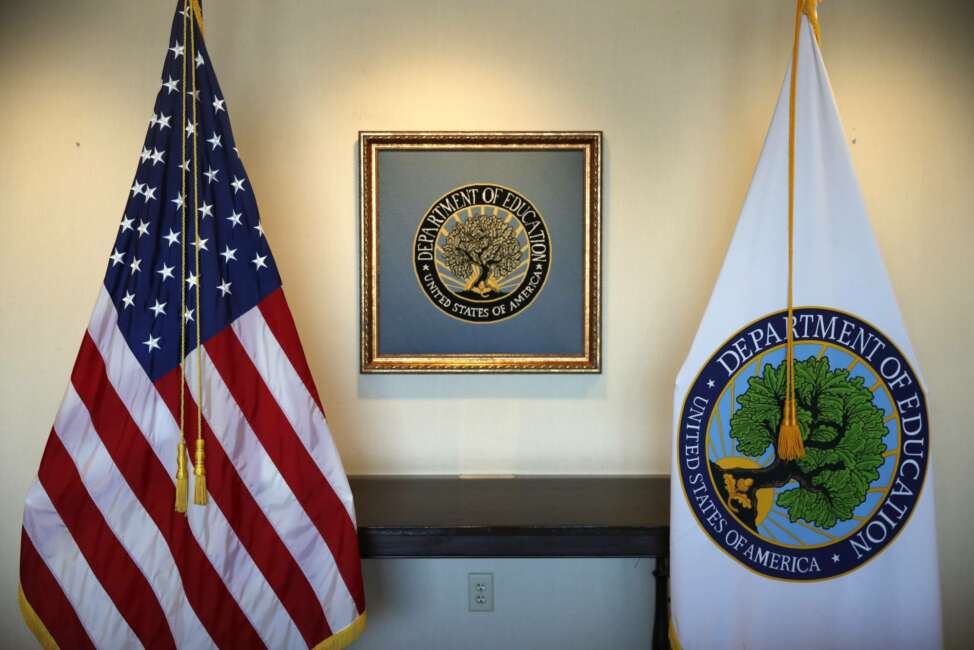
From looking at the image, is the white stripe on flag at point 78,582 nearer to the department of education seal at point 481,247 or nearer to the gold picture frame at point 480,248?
the gold picture frame at point 480,248

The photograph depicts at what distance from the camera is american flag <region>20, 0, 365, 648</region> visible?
1.41 m

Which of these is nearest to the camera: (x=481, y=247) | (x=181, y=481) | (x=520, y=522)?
(x=181, y=481)

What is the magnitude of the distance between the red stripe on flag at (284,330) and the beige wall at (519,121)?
0.34m

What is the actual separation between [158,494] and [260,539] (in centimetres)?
26

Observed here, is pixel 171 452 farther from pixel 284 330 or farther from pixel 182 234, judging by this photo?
pixel 182 234

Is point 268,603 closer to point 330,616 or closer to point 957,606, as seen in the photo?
point 330,616

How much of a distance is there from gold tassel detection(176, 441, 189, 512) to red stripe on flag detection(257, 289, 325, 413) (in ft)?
1.02

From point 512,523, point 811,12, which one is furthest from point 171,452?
point 811,12

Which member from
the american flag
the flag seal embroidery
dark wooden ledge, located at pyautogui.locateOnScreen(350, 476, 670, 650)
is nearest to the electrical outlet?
dark wooden ledge, located at pyautogui.locateOnScreen(350, 476, 670, 650)

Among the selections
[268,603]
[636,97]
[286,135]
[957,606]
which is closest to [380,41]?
[286,135]

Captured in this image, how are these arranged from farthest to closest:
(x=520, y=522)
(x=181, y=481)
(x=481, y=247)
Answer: (x=481, y=247), (x=520, y=522), (x=181, y=481)

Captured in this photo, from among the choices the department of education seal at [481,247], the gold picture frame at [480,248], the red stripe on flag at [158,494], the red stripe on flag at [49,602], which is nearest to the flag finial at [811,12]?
the gold picture frame at [480,248]

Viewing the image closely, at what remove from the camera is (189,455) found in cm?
144

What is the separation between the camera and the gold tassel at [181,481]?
1373mm
